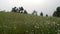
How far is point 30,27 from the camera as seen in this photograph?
7387mm

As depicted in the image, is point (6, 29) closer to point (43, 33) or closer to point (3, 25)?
point (3, 25)

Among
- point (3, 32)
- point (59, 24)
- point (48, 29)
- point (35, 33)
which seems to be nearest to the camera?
point (3, 32)

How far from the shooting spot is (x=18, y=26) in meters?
7.34

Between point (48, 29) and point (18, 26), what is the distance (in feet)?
4.32

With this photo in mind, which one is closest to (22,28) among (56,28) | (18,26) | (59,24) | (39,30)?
→ (18,26)

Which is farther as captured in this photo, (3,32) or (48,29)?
(48,29)

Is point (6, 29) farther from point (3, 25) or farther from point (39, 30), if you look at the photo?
point (39, 30)

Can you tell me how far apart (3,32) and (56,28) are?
251cm

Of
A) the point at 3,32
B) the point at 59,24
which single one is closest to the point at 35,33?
the point at 3,32

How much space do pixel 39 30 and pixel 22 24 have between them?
89cm

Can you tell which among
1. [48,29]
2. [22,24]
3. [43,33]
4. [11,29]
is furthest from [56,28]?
[11,29]

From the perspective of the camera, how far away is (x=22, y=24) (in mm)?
7652

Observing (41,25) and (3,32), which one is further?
(41,25)

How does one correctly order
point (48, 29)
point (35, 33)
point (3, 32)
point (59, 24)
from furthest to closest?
1. point (59, 24)
2. point (48, 29)
3. point (35, 33)
4. point (3, 32)
